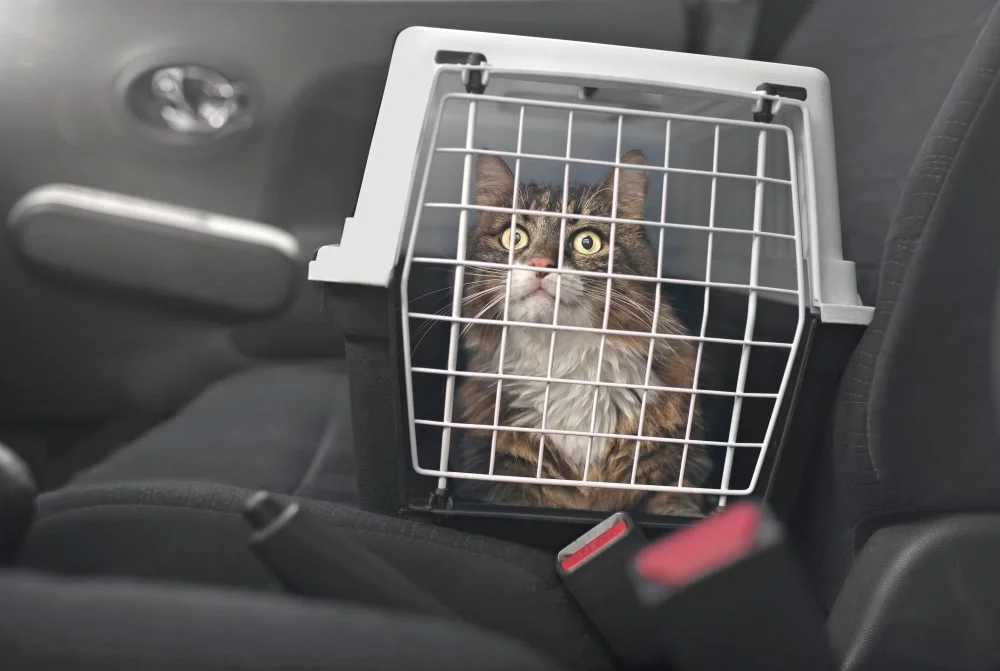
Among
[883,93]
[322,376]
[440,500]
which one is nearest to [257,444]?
[322,376]

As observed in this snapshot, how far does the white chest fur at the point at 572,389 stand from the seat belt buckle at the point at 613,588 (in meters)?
0.14

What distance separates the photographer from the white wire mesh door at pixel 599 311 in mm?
778

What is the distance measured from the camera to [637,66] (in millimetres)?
752

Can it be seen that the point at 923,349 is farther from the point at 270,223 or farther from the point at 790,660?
the point at 270,223

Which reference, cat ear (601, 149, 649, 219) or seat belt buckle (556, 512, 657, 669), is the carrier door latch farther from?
seat belt buckle (556, 512, 657, 669)

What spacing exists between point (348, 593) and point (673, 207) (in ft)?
1.78

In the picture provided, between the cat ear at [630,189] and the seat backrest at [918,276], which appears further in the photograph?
the cat ear at [630,189]

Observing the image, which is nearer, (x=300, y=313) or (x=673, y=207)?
(x=673, y=207)

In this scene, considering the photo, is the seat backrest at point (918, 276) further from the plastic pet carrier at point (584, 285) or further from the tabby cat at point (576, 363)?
the tabby cat at point (576, 363)

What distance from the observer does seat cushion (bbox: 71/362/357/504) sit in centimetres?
100

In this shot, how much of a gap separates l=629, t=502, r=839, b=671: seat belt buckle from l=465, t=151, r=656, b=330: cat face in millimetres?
381

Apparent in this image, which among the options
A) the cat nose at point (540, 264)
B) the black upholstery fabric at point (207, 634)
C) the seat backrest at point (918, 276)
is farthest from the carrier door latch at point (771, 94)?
the black upholstery fabric at point (207, 634)

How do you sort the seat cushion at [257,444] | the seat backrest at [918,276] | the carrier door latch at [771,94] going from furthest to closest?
the seat cushion at [257,444]
the carrier door latch at [771,94]
the seat backrest at [918,276]

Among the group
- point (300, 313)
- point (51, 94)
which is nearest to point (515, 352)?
point (300, 313)
